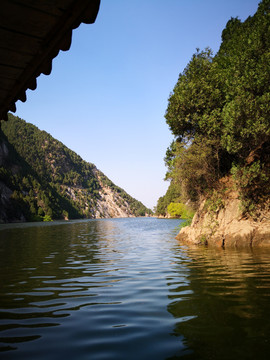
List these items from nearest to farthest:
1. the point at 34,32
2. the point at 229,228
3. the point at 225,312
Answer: the point at 34,32 < the point at 225,312 < the point at 229,228

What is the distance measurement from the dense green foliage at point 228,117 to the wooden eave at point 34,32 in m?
14.7

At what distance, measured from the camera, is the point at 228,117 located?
53.1 feet

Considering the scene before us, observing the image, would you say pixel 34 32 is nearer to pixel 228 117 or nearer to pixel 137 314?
pixel 137 314

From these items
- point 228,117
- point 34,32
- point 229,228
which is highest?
point 228,117

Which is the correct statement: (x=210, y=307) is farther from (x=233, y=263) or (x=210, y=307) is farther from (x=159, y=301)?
(x=233, y=263)

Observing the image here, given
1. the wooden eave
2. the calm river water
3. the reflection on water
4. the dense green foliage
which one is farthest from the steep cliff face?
the wooden eave

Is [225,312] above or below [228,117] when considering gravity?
below

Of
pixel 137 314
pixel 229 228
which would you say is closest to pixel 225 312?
pixel 137 314

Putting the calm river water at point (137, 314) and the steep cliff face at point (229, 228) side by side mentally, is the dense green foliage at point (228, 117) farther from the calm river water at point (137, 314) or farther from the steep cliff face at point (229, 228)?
the calm river water at point (137, 314)

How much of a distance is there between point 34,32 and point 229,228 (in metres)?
16.1

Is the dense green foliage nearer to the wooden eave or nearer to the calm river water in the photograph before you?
the calm river water

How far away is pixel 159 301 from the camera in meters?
5.43

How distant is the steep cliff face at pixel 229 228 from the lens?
14773mm

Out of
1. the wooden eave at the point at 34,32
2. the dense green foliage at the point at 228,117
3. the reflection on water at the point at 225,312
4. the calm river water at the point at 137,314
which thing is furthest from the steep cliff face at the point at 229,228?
the wooden eave at the point at 34,32
